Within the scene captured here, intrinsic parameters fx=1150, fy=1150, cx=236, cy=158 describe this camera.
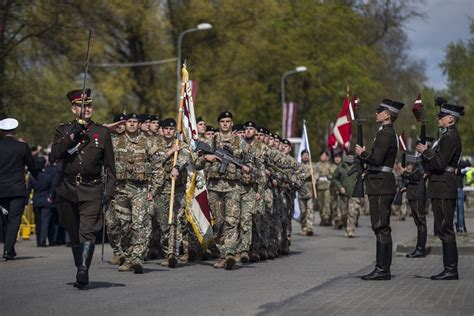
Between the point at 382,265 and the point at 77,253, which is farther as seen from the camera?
the point at 382,265

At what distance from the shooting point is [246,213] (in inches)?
640

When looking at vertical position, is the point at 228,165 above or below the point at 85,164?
above

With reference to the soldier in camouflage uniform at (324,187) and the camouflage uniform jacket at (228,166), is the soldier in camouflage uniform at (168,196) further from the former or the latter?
the soldier in camouflage uniform at (324,187)

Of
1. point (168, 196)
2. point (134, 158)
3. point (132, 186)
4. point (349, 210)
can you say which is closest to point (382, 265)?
point (132, 186)

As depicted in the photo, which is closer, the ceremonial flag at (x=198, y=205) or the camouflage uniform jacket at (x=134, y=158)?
the camouflage uniform jacket at (x=134, y=158)

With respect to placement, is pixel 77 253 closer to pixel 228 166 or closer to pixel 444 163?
pixel 228 166

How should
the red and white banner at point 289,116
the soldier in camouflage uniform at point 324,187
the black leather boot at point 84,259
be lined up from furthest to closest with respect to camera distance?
the red and white banner at point 289,116 → the soldier in camouflage uniform at point 324,187 → the black leather boot at point 84,259

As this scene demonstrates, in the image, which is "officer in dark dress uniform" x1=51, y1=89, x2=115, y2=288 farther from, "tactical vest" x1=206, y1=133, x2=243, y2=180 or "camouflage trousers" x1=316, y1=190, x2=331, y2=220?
"camouflage trousers" x1=316, y1=190, x2=331, y2=220

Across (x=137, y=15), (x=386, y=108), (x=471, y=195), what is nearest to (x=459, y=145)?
(x=386, y=108)

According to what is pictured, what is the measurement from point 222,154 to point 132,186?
53.2 inches

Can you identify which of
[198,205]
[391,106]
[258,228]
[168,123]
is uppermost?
[168,123]

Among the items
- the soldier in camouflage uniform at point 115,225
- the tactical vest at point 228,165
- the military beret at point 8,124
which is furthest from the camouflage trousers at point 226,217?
the military beret at point 8,124

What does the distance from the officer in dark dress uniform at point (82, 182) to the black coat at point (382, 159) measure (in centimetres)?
317

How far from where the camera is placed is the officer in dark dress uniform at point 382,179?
536 inches
